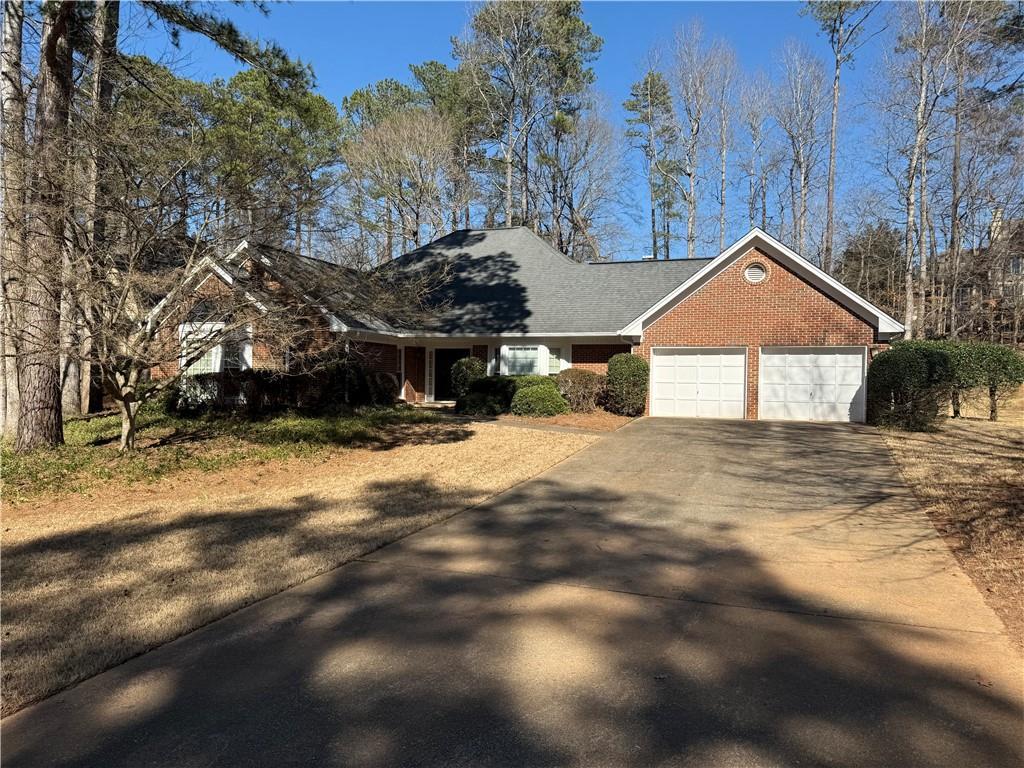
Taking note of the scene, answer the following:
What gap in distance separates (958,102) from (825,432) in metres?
18.7

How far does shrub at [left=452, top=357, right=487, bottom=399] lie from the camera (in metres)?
19.5

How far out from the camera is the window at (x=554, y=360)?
66.1ft

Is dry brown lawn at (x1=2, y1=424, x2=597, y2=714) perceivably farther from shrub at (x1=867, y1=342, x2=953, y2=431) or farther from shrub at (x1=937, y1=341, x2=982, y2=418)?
shrub at (x1=937, y1=341, x2=982, y2=418)

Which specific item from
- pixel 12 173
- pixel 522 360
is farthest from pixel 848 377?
pixel 12 173

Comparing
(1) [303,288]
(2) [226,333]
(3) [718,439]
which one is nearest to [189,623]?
(2) [226,333]

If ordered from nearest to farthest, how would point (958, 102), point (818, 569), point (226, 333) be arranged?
point (818, 569) < point (226, 333) < point (958, 102)

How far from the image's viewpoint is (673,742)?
3.20m

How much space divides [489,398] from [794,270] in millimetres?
9077

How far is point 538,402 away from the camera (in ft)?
57.5

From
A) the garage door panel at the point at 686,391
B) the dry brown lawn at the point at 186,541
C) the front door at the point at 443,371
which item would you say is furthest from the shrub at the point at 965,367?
the front door at the point at 443,371

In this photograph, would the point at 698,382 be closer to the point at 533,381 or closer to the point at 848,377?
the point at 848,377

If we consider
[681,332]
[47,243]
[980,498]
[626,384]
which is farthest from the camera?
[681,332]

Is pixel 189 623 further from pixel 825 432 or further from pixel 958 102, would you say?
pixel 958 102

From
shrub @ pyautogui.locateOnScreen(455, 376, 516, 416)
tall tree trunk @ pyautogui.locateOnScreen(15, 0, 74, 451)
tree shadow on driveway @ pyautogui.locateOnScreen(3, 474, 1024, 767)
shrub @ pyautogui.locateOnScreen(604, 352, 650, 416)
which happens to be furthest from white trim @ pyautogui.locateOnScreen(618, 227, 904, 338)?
tree shadow on driveway @ pyautogui.locateOnScreen(3, 474, 1024, 767)
